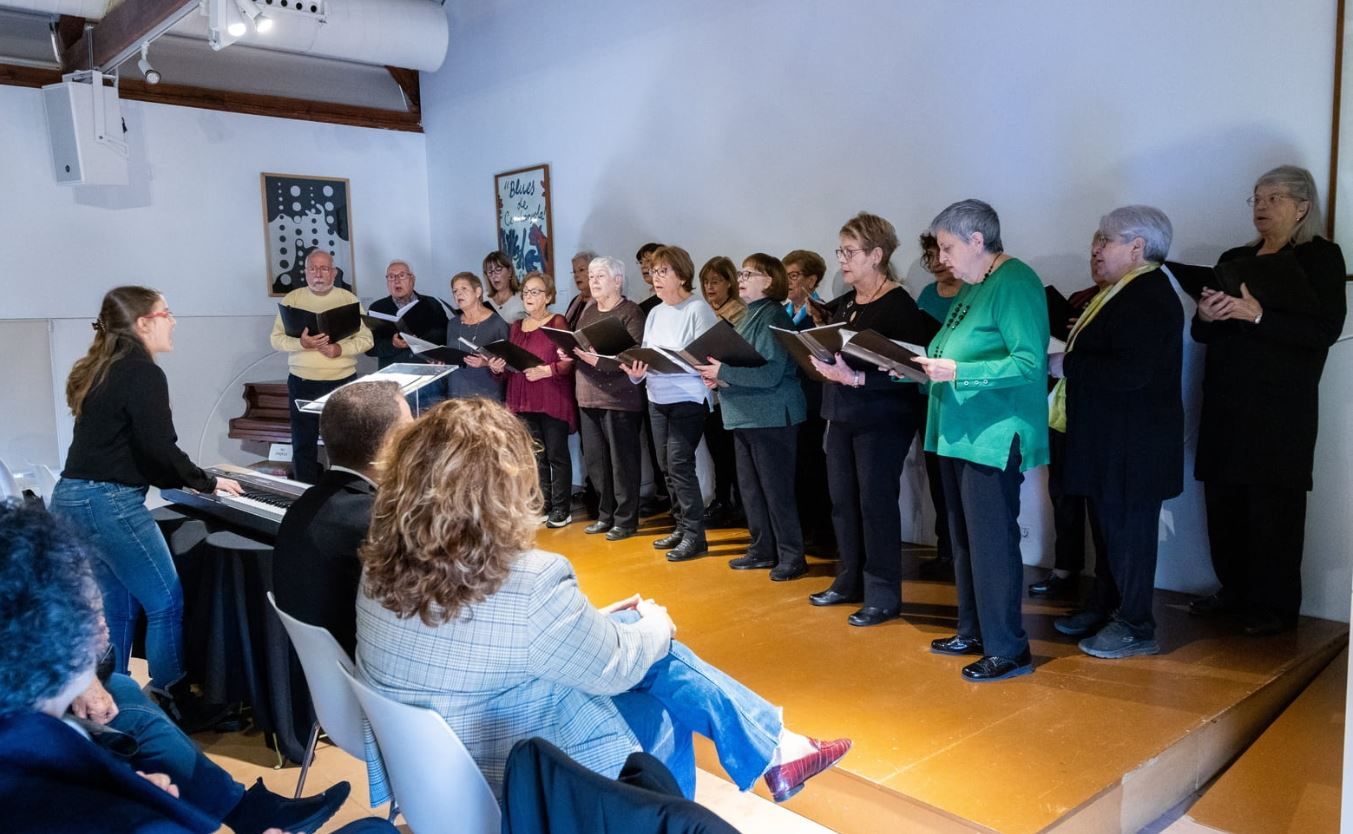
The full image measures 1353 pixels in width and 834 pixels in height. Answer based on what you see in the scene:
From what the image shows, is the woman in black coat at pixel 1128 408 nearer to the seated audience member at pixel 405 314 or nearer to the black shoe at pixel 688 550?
the black shoe at pixel 688 550

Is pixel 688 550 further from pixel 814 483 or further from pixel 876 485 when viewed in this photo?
pixel 876 485

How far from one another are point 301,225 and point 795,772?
6.33m

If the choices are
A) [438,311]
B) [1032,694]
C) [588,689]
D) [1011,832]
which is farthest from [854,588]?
[438,311]

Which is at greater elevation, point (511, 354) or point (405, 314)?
point (405, 314)

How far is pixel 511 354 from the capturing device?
4934mm

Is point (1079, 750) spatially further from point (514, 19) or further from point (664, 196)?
point (514, 19)

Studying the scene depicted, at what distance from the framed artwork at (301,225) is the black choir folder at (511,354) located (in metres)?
2.60

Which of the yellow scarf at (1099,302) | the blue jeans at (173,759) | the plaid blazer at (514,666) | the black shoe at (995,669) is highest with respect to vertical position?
the yellow scarf at (1099,302)

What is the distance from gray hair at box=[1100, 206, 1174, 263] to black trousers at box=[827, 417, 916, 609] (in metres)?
0.93

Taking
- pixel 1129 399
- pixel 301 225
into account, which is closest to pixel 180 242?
pixel 301 225

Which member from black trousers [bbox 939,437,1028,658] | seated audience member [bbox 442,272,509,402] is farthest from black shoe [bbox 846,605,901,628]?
seated audience member [bbox 442,272,509,402]

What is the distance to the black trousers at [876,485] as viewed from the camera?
3.46 metres

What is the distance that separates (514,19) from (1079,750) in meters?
5.87

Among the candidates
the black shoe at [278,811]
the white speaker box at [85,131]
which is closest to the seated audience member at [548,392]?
the white speaker box at [85,131]
